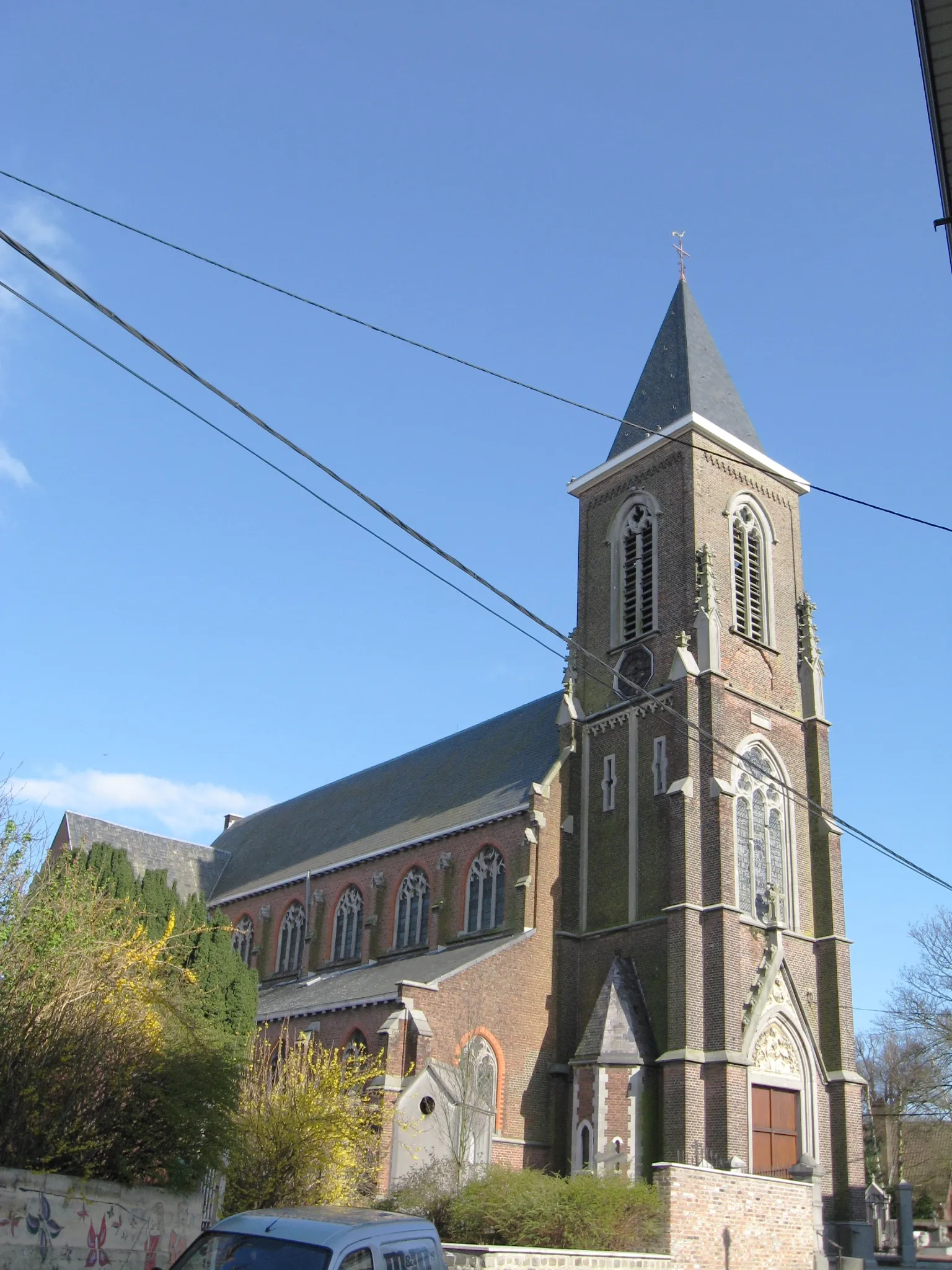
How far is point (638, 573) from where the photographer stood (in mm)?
34562

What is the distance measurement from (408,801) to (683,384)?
1619 centimetres

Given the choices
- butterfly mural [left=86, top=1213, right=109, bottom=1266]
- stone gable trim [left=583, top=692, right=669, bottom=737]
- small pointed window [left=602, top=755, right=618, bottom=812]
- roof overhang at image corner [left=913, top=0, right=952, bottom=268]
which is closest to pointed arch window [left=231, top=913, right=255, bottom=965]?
stone gable trim [left=583, top=692, right=669, bottom=737]

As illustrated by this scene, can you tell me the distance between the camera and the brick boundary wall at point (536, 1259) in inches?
659

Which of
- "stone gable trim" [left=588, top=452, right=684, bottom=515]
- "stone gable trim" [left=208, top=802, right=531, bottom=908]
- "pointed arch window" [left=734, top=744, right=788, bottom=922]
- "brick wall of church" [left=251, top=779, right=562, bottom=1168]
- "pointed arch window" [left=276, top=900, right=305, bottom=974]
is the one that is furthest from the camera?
"pointed arch window" [left=276, top=900, right=305, bottom=974]

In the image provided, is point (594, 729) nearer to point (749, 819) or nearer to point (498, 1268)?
point (749, 819)

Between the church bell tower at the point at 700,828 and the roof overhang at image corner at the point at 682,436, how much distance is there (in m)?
0.07

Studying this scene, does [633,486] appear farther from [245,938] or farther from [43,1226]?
[43,1226]

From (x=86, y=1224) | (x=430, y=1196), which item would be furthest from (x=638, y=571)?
(x=86, y=1224)

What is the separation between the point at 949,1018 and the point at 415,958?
21628 mm

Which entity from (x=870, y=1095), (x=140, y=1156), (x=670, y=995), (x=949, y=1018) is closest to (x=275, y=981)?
(x=670, y=995)

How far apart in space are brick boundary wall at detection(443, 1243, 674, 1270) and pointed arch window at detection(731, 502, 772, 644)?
57.5 ft

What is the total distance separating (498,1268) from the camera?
16.7 metres

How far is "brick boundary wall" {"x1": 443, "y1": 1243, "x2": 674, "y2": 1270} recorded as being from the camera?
54.9 feet

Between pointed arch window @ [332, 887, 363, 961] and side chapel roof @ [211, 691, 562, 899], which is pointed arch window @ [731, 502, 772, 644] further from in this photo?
pointed arch window @ [332, 887, 363, 961]
